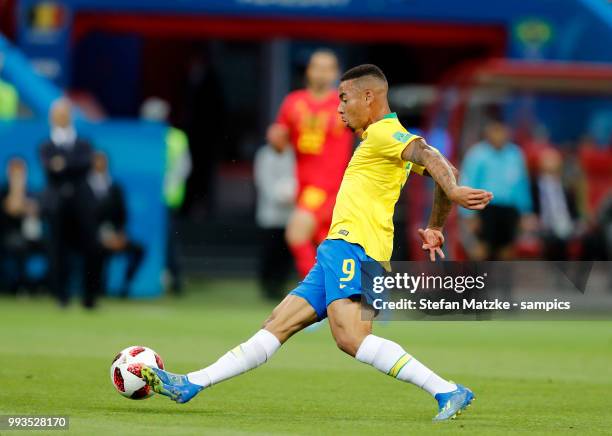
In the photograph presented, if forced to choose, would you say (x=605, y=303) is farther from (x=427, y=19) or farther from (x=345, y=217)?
(x=345, y=217)

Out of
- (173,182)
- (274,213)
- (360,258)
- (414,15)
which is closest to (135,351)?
(360,258)

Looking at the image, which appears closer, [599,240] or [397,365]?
[397,365]

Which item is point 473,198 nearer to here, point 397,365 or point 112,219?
point 397,365

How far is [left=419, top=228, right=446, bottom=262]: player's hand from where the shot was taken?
9.02 meters

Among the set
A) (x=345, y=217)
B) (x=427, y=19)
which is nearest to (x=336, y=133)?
(x=345, y=217)

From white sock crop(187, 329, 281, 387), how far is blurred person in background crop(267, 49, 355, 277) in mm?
6315

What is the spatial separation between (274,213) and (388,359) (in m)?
13.2

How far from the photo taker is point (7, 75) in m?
22.8

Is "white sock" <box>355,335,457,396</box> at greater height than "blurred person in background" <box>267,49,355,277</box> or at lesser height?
lesser

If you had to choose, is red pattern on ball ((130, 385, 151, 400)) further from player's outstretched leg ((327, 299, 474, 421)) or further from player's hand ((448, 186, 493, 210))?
player's hand ((448, 186, 493, 210))

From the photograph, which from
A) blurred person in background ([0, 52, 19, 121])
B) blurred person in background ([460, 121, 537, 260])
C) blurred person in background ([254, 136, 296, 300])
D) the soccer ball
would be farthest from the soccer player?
blurred person in background ([0, 52, 19, 121])

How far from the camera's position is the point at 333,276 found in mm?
9055

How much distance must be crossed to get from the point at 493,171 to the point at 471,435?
11465 millimetres

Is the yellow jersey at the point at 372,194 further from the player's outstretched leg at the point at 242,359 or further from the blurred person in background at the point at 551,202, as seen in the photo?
the blurred person in background at the point at 551,202
